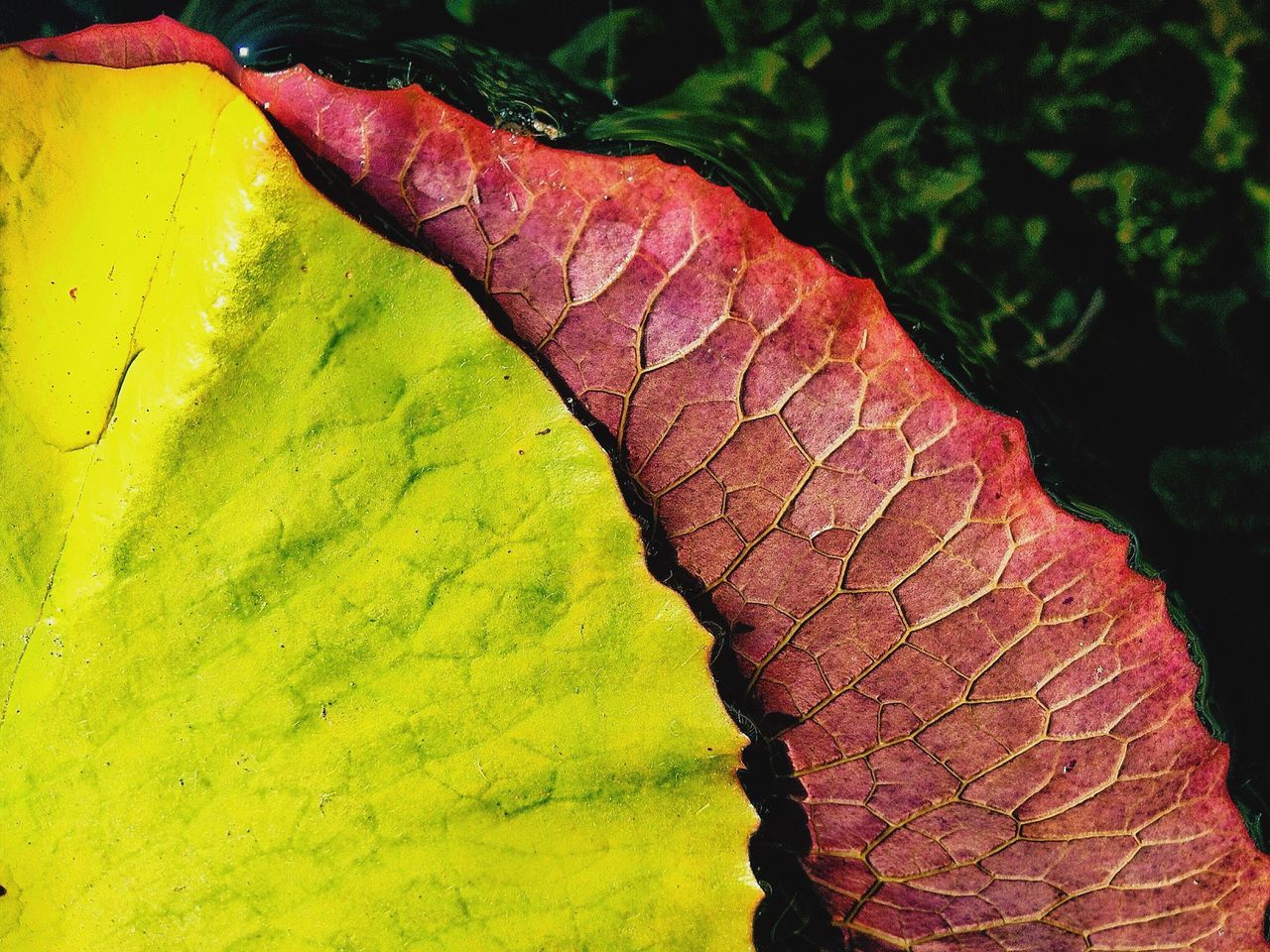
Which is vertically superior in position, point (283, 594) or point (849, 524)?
point (283, 594)

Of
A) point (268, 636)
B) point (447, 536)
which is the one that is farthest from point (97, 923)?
point (447, 536)

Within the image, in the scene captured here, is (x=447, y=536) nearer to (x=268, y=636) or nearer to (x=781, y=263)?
(x=268, y=636)

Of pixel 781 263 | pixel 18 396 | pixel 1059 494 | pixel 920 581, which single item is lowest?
pixel 1059 494

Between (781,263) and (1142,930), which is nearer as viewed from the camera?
(781,263)

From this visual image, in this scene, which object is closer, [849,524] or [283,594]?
[283,594]
